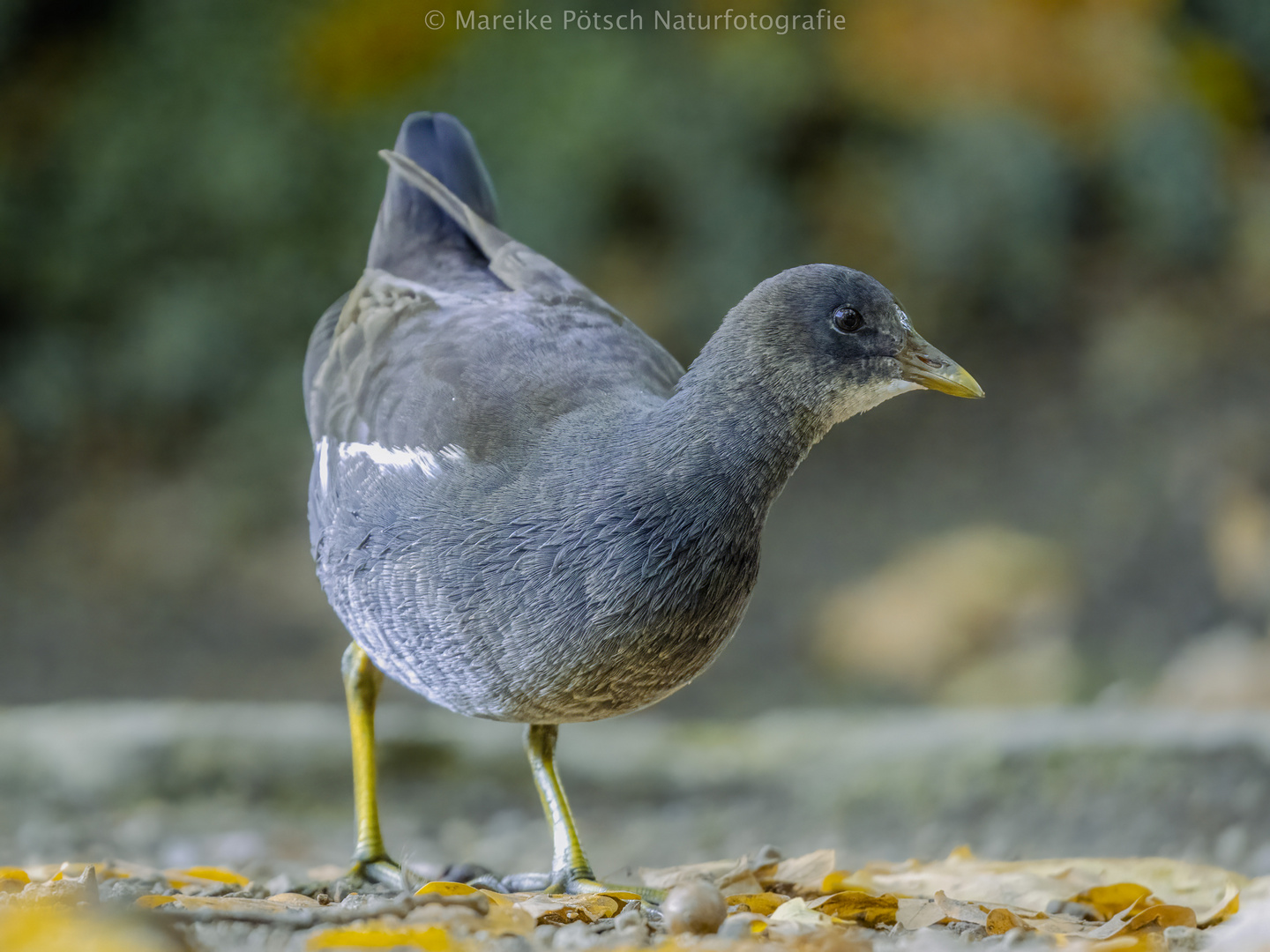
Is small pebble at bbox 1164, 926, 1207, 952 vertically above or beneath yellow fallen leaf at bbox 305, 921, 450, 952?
beneath

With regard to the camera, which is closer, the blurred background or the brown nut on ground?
the brown nut on ground

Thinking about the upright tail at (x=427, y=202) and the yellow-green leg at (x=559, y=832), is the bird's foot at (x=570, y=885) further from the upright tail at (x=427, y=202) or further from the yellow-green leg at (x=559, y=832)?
the upright tail at (x=427, y=202)

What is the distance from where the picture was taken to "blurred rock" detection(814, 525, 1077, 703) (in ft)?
21.7

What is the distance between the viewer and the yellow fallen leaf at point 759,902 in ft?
8.14

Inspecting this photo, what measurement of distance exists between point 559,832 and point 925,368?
145 centimetres

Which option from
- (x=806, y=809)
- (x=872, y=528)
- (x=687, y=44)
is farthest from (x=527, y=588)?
(x=687, y=44)

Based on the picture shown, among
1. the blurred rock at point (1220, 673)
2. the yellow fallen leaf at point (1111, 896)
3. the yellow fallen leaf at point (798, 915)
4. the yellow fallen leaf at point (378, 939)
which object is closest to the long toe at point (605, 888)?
the yellow fallen leaf at point (798, 915)

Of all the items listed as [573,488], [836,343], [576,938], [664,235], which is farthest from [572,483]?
[664,235]

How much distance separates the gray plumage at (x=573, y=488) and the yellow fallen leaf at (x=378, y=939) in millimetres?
634

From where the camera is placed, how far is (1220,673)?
632cm

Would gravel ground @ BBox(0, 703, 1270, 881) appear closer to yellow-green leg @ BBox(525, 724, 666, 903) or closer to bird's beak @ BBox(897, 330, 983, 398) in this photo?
yellow-green leg @ BBox(525, 724, 666, 903)

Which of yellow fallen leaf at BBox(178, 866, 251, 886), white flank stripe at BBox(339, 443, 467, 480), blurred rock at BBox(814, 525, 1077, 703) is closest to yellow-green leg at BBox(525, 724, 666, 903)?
yellow fallen leaf at BBox(178, 866, 251, 886)

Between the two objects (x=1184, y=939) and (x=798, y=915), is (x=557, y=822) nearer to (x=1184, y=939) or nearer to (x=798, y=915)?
(x=798, y=915)

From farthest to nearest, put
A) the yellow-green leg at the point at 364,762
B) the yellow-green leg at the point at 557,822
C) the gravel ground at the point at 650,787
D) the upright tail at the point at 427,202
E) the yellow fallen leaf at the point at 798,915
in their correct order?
1. the gravel ground at the point at 650,787
2. the upright tail at the point at 427,202
3. the yellow-green leg at the point at 364,762
4. the yellow-green leg at the point at 557,822
5. the yellow fallen leaf at the point at 798,915
